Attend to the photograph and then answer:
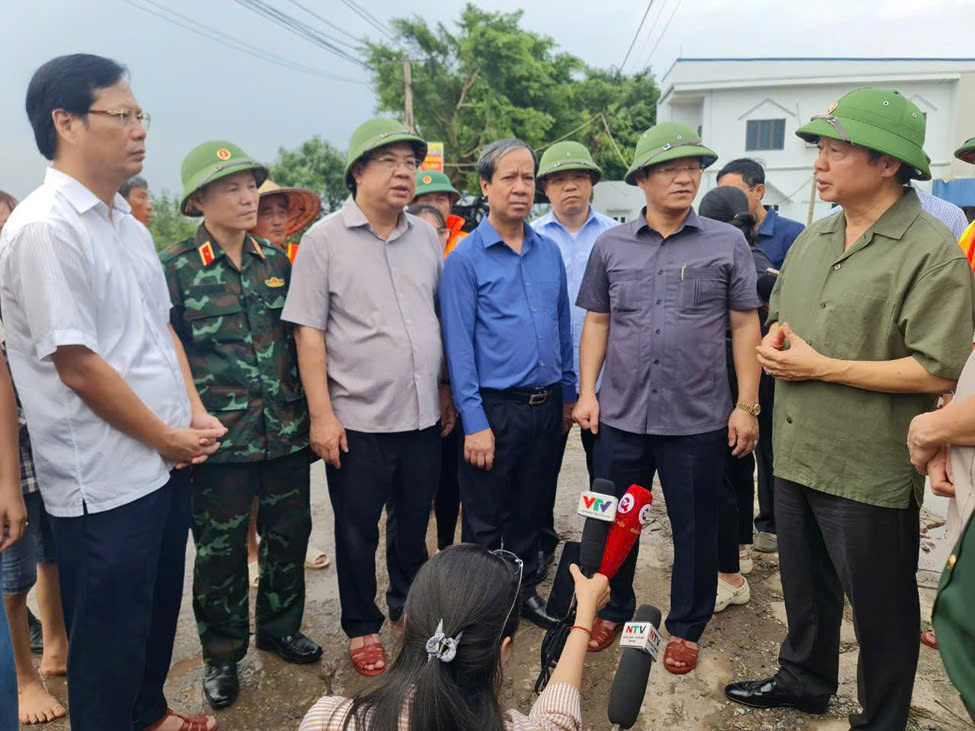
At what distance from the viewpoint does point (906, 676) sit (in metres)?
2.18

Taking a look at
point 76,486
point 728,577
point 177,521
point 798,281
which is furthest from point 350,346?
point 728,577

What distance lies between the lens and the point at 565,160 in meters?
3.83

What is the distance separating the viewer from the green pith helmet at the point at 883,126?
2.10 metres

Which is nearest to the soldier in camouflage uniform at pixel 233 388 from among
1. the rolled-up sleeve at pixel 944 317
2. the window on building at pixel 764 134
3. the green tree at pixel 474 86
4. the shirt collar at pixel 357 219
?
the shirt collar at pixel 357 219

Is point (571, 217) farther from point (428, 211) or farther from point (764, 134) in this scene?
point (764, 134)

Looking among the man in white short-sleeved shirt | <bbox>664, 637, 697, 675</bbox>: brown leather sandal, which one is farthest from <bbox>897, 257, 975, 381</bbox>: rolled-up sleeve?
the man in white short-sleeved shirt

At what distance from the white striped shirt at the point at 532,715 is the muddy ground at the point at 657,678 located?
109cm

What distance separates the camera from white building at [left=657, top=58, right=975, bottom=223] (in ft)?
79.1

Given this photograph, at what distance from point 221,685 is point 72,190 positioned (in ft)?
6.35

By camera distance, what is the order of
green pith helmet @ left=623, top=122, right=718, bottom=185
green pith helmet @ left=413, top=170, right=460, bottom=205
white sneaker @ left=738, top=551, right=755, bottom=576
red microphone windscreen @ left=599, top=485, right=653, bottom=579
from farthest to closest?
green pith helmet @ left=413, top=170, right=460, bottom=205 → white sneaker @ left=738, top=551, right=755, bottom=576 → green pith helmet @ left=623, top=122, right=718, bottom=185 → red microphone windscreen @ left=599, top=485, right=653, bottom=579

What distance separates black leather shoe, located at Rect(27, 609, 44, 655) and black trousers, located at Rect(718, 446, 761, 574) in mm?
3185

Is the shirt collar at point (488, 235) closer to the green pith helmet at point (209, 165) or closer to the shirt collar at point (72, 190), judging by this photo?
the green pith helmet at point (209, 165)

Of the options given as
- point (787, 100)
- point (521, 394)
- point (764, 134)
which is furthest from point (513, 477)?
point (787, 100)

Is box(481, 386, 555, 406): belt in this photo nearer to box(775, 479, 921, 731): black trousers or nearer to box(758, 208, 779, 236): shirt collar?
box(775, 479, 921, 731): black trousers
